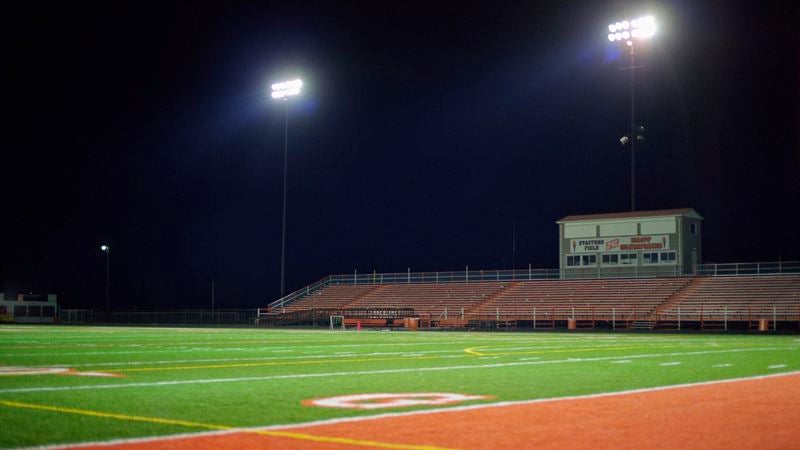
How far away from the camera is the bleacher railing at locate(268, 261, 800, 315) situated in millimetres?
45019

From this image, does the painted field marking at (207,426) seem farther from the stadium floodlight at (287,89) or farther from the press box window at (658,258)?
the stadium floodlight at (287,89)

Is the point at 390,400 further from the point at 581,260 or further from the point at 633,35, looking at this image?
the point at 581,260

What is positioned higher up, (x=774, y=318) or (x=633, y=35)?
(x=633, y=35)

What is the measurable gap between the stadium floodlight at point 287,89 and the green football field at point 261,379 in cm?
3648

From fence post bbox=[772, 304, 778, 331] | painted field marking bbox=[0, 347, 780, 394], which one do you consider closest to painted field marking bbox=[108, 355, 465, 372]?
painted field marking bbox=[0, 347, 780, 394]

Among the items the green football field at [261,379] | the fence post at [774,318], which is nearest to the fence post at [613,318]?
the fence post at [774,318]

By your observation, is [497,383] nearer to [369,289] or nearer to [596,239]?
[596,239]

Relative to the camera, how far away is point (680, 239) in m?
47.2

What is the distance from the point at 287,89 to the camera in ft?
178

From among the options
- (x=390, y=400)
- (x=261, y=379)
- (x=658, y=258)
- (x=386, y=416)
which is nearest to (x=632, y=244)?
(x=658, y=258)

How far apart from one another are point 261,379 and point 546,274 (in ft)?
138

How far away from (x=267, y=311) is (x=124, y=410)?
Answer: 4692 centimetres

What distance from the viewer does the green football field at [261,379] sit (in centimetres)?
722

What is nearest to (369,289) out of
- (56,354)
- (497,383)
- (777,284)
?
(777,284)
